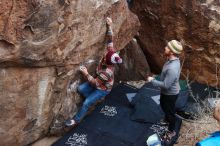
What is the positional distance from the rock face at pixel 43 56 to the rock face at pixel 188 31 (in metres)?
1.51

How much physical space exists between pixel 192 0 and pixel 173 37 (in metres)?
Result: 0.81

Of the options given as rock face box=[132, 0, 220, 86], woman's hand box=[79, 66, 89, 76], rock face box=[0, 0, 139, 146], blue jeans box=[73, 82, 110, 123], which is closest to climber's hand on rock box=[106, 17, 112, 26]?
rock face box=[0, 0, 139, 146]

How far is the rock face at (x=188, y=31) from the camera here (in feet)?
23.1

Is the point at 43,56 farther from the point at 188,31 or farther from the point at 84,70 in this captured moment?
the point at 188,31

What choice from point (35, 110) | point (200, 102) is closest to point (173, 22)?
point (200, 102)

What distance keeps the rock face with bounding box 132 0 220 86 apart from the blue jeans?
92.3 inches

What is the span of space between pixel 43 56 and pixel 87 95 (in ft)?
4.05

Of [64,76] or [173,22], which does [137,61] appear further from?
[64,76]

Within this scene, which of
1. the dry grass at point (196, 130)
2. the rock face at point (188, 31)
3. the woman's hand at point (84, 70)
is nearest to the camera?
the woman's hand at point (84, 70)

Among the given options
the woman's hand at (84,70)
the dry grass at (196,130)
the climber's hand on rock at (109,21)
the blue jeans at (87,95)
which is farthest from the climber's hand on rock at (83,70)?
the dry grass at (196,130)

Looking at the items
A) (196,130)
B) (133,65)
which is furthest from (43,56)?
(133,65)

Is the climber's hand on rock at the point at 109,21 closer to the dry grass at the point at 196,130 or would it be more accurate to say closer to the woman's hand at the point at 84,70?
the woman's hand at the point at 84,70

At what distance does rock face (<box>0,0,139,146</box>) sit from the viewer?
14.5ft

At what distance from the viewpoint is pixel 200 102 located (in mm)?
6727
